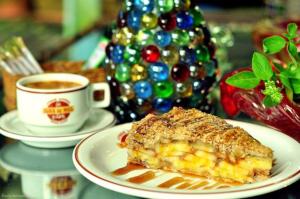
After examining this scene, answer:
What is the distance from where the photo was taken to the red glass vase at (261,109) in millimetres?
986

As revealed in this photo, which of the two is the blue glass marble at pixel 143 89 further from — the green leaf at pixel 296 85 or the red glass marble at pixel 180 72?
the green leaf at pixel 296 85

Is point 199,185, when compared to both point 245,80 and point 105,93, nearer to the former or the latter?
point 245,80

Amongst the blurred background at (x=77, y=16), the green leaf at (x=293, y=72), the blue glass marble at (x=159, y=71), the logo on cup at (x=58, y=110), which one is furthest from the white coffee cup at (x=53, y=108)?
the blurred background at (x=77, y=16)

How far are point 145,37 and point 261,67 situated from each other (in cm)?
22

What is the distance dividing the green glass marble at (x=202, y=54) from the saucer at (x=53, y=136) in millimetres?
176

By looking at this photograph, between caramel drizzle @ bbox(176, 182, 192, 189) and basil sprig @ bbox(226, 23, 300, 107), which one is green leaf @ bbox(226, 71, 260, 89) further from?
caramel drizzle @ bbox(176, 182, 192, 189)

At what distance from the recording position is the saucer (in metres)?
0.99

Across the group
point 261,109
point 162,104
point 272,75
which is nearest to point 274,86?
point 272,75

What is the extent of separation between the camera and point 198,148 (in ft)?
2.80

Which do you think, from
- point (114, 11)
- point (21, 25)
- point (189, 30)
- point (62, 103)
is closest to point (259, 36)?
point (189, 30)

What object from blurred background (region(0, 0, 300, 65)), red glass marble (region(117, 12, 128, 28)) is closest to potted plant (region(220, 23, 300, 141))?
red glass marble (region(117, 12, 128, 28))

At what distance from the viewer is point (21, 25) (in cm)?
355

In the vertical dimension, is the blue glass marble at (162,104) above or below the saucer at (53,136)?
above

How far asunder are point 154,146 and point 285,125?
0.77 ft
